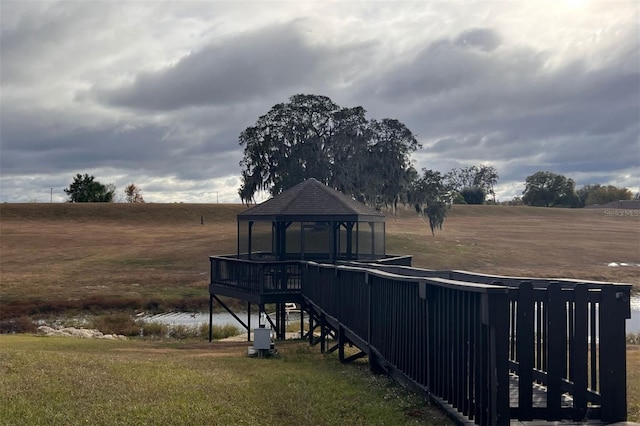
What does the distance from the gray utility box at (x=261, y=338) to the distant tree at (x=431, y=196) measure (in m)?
31.4

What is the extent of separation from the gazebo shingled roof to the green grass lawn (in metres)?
9.05

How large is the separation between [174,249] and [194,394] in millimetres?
47535

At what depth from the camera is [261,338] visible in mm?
14594

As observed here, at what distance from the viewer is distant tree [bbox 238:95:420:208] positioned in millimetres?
40312

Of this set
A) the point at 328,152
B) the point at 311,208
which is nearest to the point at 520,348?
the point at 311,208

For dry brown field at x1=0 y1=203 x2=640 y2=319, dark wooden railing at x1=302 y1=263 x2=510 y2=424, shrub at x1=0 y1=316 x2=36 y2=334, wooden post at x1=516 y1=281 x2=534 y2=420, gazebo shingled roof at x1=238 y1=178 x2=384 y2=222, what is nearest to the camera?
dark wooden railing at x1=302 y1=263 x2=510 y2=424

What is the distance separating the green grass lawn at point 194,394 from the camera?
767 cm

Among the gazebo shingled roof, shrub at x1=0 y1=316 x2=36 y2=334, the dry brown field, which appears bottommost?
shrub at x1=0 y1=316 x2=36 y2=334

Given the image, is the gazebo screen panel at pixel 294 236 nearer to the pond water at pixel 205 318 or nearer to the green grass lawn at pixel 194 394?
the pond water at pixel 205 318

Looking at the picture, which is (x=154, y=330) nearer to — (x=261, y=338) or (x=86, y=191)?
(x=261, y=338)

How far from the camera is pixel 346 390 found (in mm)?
9234

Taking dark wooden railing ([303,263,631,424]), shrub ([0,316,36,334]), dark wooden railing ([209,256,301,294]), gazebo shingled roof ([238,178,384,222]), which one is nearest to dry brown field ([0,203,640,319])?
shrub ([0,316,36,334])

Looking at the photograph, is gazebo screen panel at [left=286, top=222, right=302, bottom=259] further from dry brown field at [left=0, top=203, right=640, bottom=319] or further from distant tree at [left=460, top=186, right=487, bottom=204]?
distant tree at [left=460, top=186, right=487, bottom=204]

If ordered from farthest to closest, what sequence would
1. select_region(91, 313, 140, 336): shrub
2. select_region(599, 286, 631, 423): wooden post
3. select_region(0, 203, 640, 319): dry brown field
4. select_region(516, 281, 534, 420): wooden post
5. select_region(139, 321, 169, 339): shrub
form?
select_region(0, 203, 640, 319): dry brown field → select_region(91, 313, 140, 336): shrub → select_region(139, 321, 169, 339): shrub → select_region(599, 286, 631, 423): wooden post → select_region(516, 281, 534, 420): wooden post
